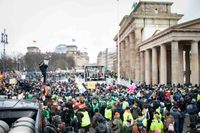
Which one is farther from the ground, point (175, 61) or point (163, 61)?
point (163, 61)

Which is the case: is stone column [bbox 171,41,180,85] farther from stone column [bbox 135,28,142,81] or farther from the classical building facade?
stone column [bbox 135,28,142,81]

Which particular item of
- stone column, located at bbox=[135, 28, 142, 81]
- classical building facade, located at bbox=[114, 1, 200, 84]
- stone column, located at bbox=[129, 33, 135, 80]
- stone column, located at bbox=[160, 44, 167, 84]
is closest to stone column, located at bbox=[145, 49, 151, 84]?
classical building facade, located at bbox=[114, 1, 200, 84]

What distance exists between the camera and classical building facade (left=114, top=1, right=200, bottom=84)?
44.4 m

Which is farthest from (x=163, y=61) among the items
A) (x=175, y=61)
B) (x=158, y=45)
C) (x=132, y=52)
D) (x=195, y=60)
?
(x=132, y=52)

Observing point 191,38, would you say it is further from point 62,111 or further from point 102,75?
point 62,111

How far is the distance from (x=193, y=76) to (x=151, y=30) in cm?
2493

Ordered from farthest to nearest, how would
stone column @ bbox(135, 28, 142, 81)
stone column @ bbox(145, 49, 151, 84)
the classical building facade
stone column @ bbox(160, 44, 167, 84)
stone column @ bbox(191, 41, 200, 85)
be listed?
stone column @ bbox(135, 28, 142, 81), stone column @ bbox(145, 49, 151, 84), stone column @ bbox(160, 44, 167, 84), the classical building facade, stone column @ bbox(191, 41, 200, 85)

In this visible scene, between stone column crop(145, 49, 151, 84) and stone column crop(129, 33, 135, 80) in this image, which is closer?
stone column crop(145, 49, 151, 84)

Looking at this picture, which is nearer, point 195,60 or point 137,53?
point 195,60

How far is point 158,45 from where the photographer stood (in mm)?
51469

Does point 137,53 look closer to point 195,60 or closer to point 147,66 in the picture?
point 147,66

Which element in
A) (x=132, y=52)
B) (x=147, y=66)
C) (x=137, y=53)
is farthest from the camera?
(x=132, y=52)

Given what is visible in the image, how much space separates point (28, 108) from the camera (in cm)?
581

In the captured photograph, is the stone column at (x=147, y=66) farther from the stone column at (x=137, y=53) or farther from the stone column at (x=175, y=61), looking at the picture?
the stone column at (x=175, y=61)
